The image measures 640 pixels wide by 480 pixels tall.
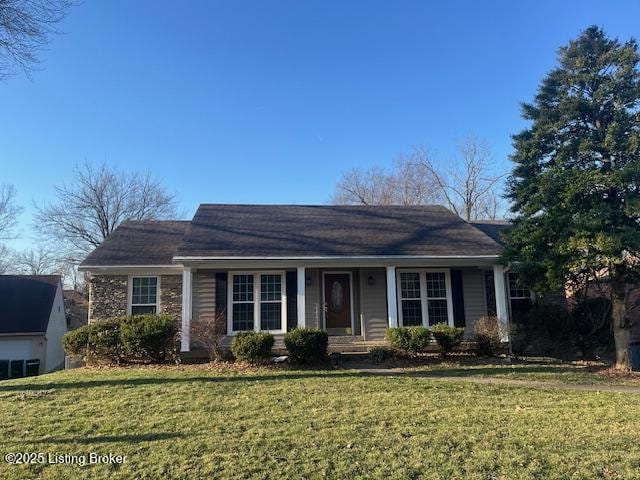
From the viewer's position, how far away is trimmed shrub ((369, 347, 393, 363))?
11664mm

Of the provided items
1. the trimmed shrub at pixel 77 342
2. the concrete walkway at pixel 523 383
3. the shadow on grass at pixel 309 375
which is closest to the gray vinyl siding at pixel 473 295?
the shadow on grass at pixel 309 375

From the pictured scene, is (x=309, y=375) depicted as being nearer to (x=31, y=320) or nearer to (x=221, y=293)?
(x=221, y=293)

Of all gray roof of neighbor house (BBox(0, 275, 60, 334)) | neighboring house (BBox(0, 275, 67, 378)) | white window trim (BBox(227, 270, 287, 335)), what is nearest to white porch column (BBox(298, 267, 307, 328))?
white window trim (BBox(227, 270, 287, 335))

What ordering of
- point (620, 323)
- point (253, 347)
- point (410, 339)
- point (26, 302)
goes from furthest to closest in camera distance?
point (26, 302), point (410, 339), point (620, 323), point (253, 347)

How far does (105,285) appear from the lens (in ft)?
45.9

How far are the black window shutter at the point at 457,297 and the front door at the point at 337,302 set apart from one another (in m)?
3.14

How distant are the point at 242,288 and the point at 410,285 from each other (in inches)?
199

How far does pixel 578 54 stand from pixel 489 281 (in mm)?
6701

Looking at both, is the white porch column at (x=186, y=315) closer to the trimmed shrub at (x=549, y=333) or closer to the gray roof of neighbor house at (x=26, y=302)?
the trimmed shrub at (x=549, y=333)

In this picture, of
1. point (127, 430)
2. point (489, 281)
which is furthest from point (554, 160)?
point (127, 430)

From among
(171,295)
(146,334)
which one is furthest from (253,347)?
(171,295)

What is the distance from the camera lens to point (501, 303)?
13141mm

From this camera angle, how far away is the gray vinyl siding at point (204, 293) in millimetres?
13516

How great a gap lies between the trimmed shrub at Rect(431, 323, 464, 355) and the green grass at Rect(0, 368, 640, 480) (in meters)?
3.04
